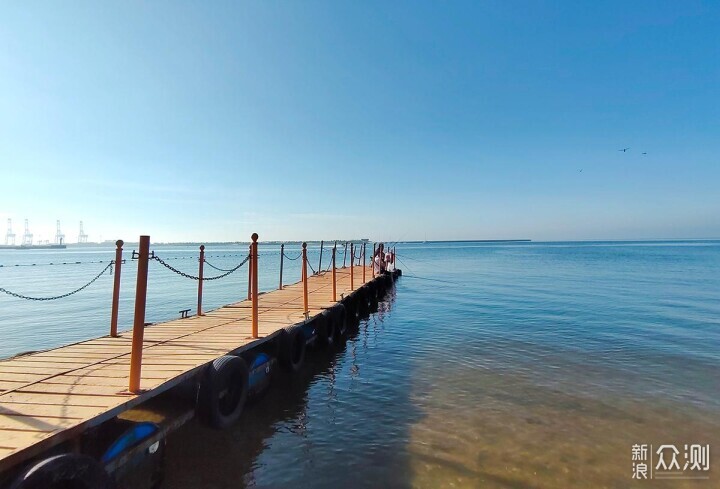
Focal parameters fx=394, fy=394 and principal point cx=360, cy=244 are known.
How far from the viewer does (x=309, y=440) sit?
6.16 m

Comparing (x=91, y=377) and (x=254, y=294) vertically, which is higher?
(x=254, y=294)

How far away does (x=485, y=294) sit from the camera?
79.2 feet

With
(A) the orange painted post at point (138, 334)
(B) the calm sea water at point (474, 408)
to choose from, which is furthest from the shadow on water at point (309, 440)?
(A) the orange painted post at point (138, 334)

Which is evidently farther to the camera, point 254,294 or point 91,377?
point 254,294

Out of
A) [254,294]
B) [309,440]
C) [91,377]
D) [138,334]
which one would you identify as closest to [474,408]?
[309,440]

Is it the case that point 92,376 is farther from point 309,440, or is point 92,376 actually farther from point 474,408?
point 474,408

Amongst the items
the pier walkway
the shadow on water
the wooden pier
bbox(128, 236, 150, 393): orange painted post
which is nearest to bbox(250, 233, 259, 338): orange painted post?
the wooden pier

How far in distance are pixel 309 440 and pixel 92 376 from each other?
3182 mm

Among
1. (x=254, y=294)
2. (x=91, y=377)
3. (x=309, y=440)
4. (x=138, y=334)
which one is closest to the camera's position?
(x=138, y=334)

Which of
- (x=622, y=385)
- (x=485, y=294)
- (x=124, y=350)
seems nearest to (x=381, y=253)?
(x=485, y=294)

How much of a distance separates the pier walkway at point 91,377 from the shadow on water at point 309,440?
119 cm

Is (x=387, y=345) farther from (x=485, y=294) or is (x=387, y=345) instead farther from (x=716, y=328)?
(x=485, y=294)

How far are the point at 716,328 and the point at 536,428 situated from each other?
12.6 metres

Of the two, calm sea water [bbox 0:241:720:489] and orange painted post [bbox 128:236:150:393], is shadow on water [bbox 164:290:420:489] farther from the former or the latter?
orange painted post [bbox 128:236:150:393]
